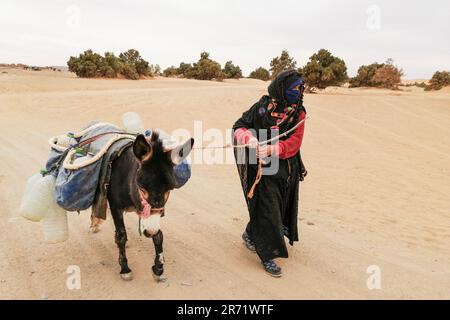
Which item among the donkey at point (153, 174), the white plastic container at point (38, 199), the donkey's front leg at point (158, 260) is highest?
the donkey at point (153, 174)

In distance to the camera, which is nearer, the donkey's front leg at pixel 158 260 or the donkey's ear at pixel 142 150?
the donkey's ear at pixel 142 150

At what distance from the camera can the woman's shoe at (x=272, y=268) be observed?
3496 mm

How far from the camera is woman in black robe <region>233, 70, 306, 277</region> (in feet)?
11.2

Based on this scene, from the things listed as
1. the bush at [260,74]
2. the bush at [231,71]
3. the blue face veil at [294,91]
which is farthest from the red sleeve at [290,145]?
the bush at [260,74]

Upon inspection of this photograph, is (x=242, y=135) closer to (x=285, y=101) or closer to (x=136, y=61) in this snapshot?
(x=285, y=101)

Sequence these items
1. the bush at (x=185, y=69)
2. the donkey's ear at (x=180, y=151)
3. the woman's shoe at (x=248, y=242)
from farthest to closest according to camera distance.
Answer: the bush at (x=185, y=69), the woman's shoe at (x=248, y=242), the donkey's ear at (x=180, y=151)

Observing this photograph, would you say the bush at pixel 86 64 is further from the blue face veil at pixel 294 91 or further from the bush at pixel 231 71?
the blue face veil at pixel 294 91

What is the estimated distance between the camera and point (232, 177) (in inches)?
274

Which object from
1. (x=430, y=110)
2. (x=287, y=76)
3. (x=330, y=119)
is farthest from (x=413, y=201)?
(x=430, y=110)

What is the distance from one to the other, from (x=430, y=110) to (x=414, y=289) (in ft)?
Result: 47.4

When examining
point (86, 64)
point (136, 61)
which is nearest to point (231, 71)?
point (136, 61)

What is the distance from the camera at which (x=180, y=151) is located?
2654 millimetres

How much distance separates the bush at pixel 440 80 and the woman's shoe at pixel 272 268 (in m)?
32.2
